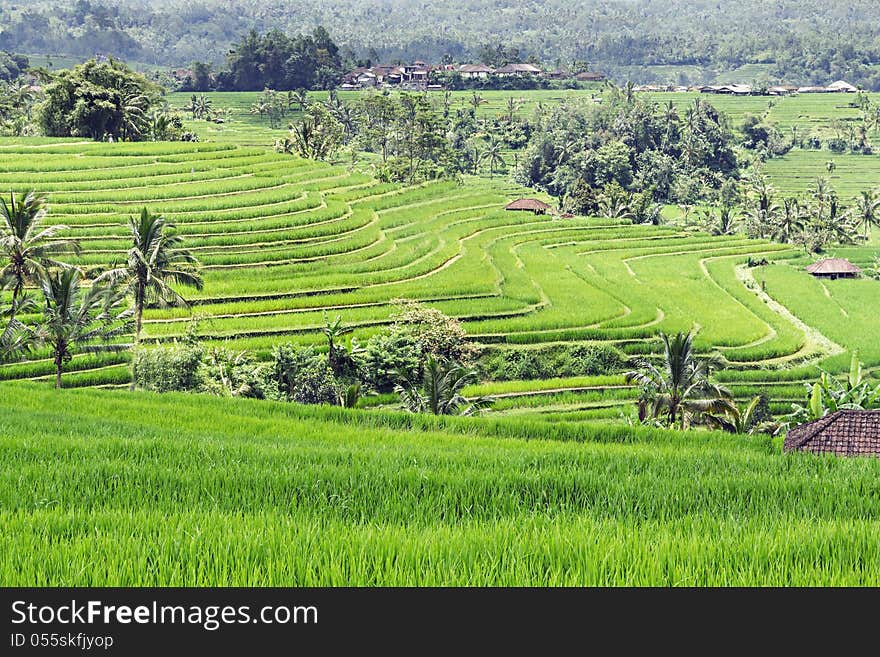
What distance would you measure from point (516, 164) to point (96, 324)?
2122 inches

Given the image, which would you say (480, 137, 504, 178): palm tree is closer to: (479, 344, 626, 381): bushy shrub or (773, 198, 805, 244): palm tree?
(773, 198, 805, 244): palm tree

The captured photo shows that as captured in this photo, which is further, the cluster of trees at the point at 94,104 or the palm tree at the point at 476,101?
the palm tree at the point at 476,101

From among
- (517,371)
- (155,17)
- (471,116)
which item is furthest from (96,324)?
(155,17)

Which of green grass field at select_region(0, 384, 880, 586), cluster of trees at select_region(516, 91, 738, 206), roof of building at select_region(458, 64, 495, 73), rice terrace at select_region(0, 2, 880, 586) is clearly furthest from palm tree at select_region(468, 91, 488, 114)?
green grass field at select_region(0, 384, 880, 586)

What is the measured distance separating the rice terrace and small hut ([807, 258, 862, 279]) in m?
0.27

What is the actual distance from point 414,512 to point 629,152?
66.7 metres

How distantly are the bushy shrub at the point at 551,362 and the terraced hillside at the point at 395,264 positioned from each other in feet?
2.33

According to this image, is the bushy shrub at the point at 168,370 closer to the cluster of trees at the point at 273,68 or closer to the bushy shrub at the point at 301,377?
the bushy shrub at the point at 301,377

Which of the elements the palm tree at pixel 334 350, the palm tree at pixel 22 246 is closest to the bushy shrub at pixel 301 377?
the palm tree at pixel 334 350

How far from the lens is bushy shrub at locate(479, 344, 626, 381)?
24.8 meters

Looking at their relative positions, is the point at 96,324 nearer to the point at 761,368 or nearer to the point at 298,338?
the point at 298,338

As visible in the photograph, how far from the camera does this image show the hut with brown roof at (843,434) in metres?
11.5

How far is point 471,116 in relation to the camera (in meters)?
79.6

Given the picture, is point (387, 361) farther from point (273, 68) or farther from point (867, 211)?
point (273, 68)
